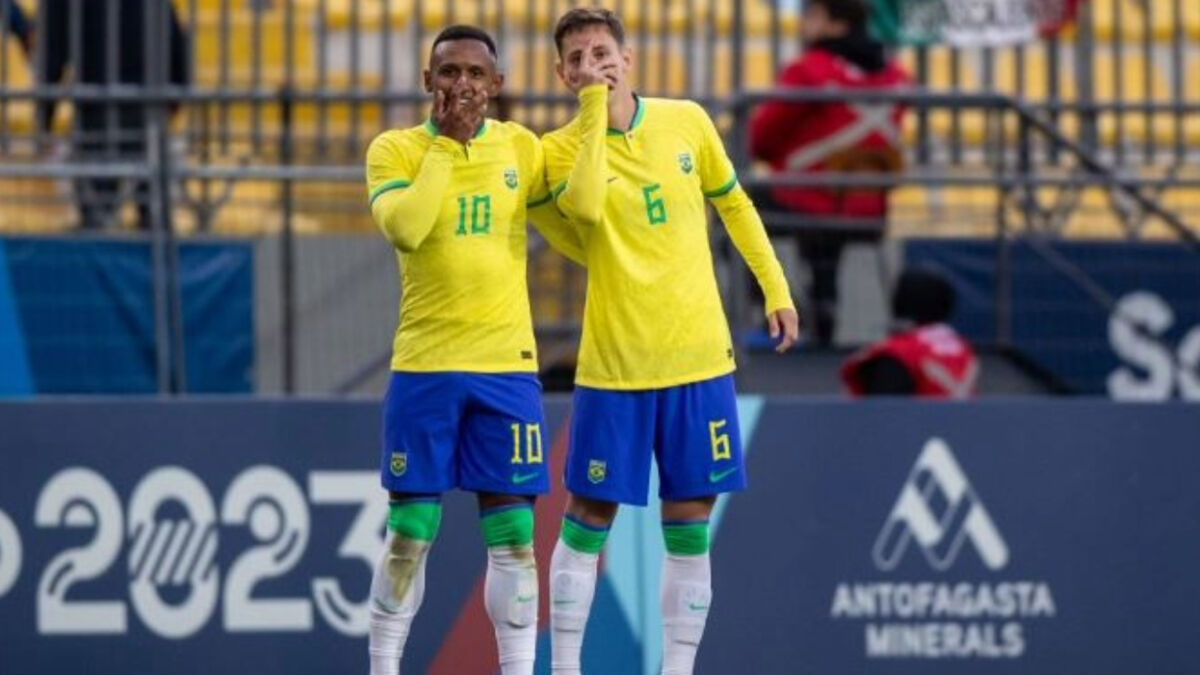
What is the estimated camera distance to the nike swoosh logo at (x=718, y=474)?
952 cm

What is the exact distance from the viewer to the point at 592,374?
375 inches

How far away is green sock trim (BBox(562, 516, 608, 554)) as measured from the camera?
952 cm

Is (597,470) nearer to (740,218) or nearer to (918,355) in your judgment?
(740,218)

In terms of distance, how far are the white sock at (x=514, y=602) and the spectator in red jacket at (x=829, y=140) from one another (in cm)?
371

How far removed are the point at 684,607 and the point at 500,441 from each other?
83cm

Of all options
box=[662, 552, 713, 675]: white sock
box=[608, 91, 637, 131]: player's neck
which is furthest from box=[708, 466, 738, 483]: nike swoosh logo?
box=[608, 91, 637, 131]: player's neck

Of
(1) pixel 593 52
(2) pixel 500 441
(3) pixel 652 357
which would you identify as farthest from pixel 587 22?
(2) pixel 500 441

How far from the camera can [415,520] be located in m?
9.43

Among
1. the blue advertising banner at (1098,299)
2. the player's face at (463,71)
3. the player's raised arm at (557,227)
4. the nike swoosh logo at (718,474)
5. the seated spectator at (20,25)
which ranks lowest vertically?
the nike swoosh logo at (718,474)

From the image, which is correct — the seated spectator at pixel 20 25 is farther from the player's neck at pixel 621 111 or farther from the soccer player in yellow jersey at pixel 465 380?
the player's neck at pixel 621 111

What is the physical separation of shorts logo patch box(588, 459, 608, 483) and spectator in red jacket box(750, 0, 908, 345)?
351 centimetres

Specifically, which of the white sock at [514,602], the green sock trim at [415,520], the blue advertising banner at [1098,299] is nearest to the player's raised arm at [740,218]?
the white sock at [514,602]

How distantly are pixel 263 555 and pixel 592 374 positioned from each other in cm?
228

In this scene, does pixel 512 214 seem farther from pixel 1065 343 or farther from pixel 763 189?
pixel 1065 343
